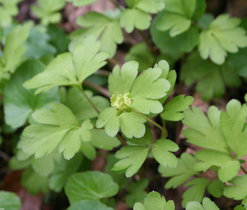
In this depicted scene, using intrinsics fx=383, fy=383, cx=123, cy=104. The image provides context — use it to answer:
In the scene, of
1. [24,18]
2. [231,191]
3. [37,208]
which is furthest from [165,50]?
[24,18]

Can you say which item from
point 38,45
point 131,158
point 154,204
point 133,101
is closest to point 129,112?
point 133,101

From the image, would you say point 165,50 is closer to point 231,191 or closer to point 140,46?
point 140,46

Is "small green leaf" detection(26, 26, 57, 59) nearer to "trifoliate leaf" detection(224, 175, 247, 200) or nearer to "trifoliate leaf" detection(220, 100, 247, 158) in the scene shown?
"trifoliate leaf" detection(220, 100, 247, 158)

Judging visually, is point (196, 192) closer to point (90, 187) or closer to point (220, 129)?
point (220, 129)

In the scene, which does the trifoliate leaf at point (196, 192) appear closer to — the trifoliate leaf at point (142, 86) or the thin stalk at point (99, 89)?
the trifoliate leaf at point (142, 86)

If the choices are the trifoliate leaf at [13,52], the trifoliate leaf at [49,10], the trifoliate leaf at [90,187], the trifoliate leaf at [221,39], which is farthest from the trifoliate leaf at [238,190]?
the trifoliate leaf at [49,10]
